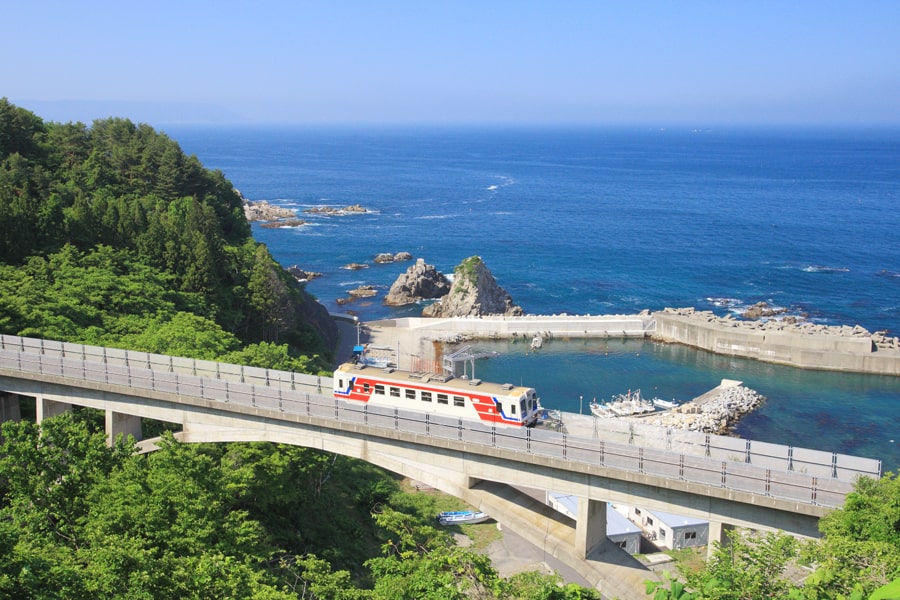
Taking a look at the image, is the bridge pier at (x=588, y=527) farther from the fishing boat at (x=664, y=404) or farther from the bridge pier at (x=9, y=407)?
the fishing boat at (x=664, y=404)

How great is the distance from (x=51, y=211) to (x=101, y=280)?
9987mm

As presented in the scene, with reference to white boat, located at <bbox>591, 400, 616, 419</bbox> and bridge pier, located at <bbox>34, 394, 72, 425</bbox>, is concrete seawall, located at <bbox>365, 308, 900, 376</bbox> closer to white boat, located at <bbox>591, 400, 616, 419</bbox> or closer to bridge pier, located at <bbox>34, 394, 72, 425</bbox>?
white boat, located at <bbox>591, 400, 616, 419</bbox>

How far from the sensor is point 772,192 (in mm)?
166875

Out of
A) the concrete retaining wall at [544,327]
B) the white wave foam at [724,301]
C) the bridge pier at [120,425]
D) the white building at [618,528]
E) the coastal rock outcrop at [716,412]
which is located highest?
the bridge pier at [120,425]

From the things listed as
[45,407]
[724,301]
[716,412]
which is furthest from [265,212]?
[45,407]

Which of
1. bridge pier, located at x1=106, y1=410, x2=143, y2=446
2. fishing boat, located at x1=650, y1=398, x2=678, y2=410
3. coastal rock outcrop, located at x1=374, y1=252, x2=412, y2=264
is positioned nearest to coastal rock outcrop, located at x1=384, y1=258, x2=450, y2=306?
coastal rock outcrop, located at x1=374, y1=252, x2=412, y2=264

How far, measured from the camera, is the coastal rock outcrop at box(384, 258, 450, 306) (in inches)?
3410

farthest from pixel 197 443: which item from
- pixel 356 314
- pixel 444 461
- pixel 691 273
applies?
pixel 691 273

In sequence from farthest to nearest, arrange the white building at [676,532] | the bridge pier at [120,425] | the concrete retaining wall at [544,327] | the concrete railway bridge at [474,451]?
the concrete retaining wall at [544,327]
the white building at [676,532]
the bridge pier at [120,425]
the concrete railway bridge at [474,451]

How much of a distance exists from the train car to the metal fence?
0.82 metres

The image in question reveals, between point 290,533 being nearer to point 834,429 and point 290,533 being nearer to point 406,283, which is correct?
point 834,429

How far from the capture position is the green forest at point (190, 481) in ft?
62.8

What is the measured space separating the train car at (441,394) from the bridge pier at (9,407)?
15453mm

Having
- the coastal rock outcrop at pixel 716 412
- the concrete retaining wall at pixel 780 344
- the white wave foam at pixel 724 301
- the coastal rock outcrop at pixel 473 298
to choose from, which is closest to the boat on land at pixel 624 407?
the coastal rock outcrop at pixel 716 412
